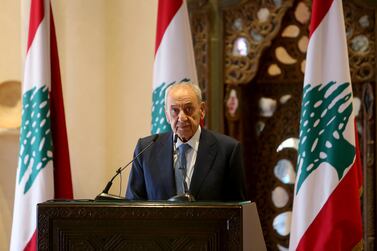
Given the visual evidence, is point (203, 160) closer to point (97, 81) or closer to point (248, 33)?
point (248, 33)

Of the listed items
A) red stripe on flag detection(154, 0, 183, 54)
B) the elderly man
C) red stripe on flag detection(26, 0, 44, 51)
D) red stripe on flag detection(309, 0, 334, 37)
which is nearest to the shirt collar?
the elderly man

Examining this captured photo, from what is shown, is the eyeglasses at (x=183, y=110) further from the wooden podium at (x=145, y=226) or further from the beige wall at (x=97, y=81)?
the beige wall at (x=97, y=81)

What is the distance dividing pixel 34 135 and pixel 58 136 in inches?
5.7

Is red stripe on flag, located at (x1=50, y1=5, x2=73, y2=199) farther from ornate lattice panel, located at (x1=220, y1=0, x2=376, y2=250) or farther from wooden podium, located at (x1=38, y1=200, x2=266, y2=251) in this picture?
wooden podium, located at (x1=38, y1=200, x2=266, y2=251)

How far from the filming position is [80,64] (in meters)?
4.87

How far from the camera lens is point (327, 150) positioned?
138 inches

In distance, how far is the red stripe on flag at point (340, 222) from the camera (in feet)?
11.3

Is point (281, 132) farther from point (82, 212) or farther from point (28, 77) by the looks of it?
point (82, 212)

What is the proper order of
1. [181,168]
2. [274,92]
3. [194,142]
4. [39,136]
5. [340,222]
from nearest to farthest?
1. [181,168]
2. [194,142]
3. [340,222]
4. [39,136]
5. [274,92]

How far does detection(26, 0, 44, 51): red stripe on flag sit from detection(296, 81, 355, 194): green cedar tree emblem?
5.40 ft

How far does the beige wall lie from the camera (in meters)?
4.69

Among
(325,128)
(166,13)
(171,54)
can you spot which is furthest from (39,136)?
(325,128)

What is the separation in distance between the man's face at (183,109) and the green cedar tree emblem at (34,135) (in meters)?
1.55

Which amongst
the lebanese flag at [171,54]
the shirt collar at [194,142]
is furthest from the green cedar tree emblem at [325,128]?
the shirt collar at [194,142]
